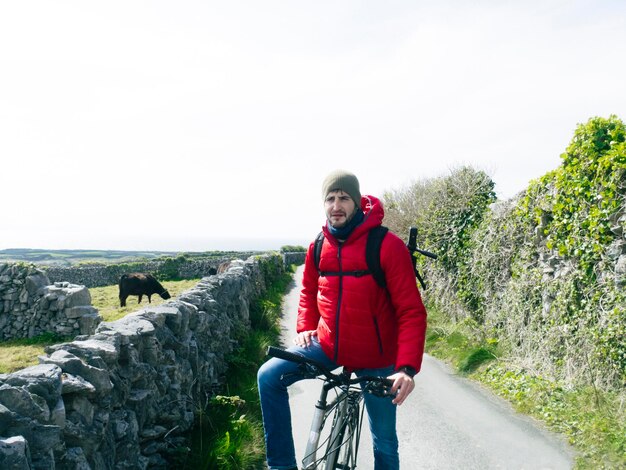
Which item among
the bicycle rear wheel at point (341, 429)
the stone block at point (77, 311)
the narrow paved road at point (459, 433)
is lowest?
the narrow paved road at point (459, 433)

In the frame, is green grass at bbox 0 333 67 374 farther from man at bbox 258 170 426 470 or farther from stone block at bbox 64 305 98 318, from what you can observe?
man at bbox 258 170 426 470

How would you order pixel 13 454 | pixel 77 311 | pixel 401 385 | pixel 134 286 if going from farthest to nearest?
pixel 134 286 → pixel 77 311 → pixel 401 385 → pixel 13 454

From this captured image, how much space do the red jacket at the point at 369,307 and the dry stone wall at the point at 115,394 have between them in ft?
5.72

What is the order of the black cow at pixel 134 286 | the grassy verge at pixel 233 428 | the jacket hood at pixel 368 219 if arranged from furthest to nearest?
the black cow at pixel 134 286
the grassy verge at pixel 233 428
the jacket hood at pixel 368 219

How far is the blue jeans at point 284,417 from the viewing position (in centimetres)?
337

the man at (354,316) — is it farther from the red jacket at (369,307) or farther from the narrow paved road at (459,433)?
the narrow paved road at (459,433)

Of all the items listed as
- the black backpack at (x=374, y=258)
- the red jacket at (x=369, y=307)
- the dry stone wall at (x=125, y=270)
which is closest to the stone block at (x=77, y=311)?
the red jacket at (x=369, y=307)

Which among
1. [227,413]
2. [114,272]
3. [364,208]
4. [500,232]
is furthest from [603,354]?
[114,272]

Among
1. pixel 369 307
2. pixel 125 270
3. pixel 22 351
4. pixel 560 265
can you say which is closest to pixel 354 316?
pixel 369 307

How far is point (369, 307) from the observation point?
3268mm

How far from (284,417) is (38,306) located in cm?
1533

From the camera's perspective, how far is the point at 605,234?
6.42m

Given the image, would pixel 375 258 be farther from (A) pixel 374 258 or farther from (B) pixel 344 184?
(B) pixel 344 184

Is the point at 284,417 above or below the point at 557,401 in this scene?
above
